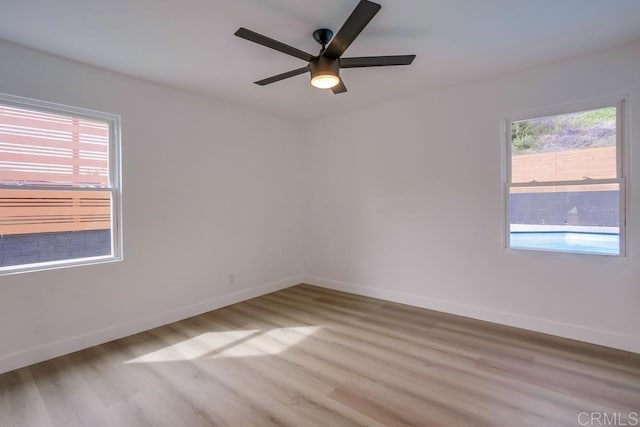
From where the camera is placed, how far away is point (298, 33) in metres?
2.44

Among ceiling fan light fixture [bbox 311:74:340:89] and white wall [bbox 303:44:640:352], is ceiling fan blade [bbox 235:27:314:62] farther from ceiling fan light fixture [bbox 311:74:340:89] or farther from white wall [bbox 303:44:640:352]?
white wall [bbox 303:44:640:352]

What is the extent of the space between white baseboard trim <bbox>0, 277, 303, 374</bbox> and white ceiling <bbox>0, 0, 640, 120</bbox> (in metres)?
2.50

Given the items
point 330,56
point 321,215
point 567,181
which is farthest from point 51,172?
point 567,181

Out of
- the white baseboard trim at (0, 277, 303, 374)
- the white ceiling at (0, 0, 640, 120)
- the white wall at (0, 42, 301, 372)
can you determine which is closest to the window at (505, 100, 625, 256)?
the white ceiling at (0, 0, 640, 120)

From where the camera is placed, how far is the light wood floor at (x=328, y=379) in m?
2.01

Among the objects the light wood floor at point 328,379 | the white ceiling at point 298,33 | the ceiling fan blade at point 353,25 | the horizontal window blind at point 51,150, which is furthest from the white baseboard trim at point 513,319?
the horizontal window blind at point 51,150

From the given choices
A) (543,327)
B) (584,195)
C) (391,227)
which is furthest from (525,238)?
(391,227)

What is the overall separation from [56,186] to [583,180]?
4.81 meters

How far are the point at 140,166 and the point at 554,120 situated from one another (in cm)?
421

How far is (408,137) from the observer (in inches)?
158

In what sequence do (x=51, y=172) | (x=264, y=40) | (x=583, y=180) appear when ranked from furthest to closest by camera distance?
(x=583, y=180), (x=51, y=172), (x=264, y=40)

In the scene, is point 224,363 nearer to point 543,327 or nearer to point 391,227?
point 391,227

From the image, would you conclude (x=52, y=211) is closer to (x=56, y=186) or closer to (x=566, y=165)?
(x=56, y=186)

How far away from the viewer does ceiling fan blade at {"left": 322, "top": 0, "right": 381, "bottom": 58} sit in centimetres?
173
